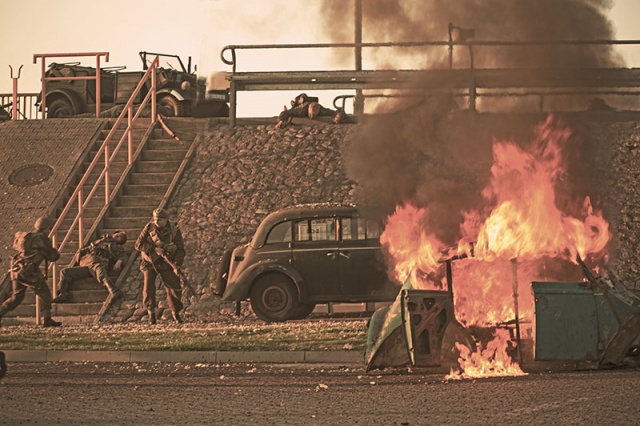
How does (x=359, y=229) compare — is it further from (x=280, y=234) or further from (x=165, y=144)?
(x=165, y=144)

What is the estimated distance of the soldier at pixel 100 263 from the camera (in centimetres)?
2280

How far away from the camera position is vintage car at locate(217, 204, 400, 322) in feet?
65.4

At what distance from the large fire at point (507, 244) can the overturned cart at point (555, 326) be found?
21 centimetres

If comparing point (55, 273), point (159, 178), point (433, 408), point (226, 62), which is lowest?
point (433, 408)

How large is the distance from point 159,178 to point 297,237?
725 cm

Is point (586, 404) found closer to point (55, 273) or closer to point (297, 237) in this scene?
point (297, 237)

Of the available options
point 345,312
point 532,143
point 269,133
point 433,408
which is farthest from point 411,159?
point 269,133

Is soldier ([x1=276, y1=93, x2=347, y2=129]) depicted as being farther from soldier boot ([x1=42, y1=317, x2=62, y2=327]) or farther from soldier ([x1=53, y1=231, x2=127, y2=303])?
soldier boot ([x1=42, y1=317, x2=62, y2=327])

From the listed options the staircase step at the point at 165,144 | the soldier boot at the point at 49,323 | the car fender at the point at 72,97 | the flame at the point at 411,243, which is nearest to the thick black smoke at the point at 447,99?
the flame at the point at 411,243

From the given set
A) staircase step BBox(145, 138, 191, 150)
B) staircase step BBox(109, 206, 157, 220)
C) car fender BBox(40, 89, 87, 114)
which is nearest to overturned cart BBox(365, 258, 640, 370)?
staircase step BBox(109, 206, 157, 220)

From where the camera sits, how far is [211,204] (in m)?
25.0

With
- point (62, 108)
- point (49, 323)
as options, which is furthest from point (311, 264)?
point (62, 108)

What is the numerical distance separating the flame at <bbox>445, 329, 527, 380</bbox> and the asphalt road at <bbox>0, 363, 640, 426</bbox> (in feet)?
0.49

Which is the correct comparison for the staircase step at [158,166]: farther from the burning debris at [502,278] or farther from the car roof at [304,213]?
the burning debris at [502,278]
